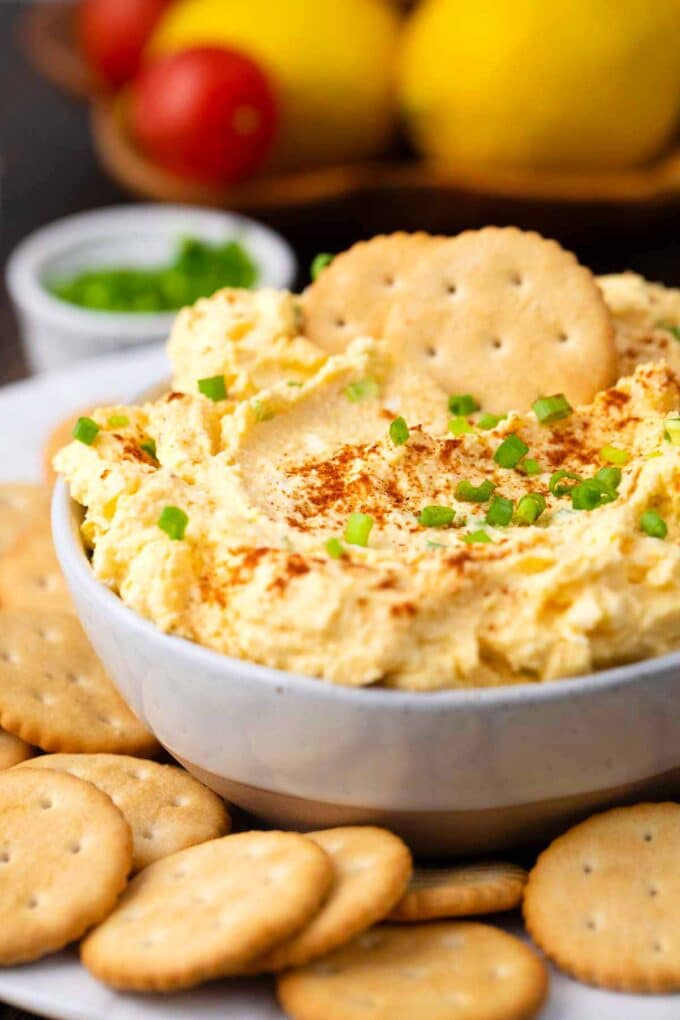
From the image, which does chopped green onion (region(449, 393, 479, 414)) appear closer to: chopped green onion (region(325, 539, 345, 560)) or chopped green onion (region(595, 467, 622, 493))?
chopped green onion (region(595, 467, 622, 493))

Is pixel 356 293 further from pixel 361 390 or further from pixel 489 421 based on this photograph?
pixel 489 421

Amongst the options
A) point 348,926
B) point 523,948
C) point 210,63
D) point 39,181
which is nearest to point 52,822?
point 348,926

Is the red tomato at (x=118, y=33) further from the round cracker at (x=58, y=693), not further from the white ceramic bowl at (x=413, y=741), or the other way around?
the white ceramic bowl at (x=413, y=741)

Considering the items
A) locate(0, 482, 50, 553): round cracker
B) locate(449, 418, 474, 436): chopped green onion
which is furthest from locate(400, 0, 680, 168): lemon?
locate(449, 418, 474, 436): chopped green onion

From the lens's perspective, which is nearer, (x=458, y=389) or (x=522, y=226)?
(x=458, y=389)

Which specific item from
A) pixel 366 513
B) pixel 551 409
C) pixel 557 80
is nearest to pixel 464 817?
pixel 366 513

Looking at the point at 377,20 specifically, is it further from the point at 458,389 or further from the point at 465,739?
the point at 465,739

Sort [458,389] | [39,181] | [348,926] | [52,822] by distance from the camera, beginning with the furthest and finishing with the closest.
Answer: [39,181] → [458,389] → [52,822] → [348,926]

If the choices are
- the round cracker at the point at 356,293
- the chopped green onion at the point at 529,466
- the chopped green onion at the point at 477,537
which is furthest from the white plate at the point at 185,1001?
the round cracker at the point at 356,293
